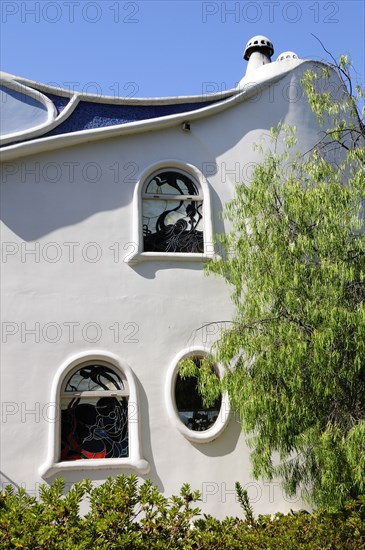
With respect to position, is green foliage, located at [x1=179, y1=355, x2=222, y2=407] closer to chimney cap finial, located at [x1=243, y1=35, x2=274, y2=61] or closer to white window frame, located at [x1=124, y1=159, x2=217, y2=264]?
white window frame, located at [x1=124, y1=159, x2=217, y2=264]

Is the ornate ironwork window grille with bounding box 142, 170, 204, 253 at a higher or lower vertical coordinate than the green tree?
higher

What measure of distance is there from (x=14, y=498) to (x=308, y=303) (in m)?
3.78

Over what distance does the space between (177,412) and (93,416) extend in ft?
3.94

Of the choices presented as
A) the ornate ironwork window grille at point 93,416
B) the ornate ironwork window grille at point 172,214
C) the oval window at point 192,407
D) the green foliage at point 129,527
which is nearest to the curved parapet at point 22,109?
the ornate ironwork window grille at point 172,214

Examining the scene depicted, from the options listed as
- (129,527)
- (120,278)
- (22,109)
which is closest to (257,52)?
(22,109)

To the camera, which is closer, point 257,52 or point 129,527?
point 129,527

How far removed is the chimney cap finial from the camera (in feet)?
38.7

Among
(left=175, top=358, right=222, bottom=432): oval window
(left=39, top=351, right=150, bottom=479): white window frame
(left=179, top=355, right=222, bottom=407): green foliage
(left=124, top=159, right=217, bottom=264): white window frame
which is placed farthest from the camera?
(left=124, top=159, right=217, bottom=264): white window frame

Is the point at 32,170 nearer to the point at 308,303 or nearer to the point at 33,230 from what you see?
the point at 33,230

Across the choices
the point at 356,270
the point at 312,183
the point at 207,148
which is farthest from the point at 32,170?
the point at 356,270

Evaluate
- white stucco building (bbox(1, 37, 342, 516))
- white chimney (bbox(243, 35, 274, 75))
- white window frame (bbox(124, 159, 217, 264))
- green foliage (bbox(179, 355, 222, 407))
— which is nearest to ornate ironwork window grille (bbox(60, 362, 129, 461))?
white stucco building (bbox(1, 37, 342, 516))

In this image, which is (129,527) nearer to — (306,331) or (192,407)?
(306,331)

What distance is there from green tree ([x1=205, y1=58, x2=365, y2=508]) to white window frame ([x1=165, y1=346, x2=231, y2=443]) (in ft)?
3.37

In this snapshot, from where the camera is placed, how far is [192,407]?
926 cm
